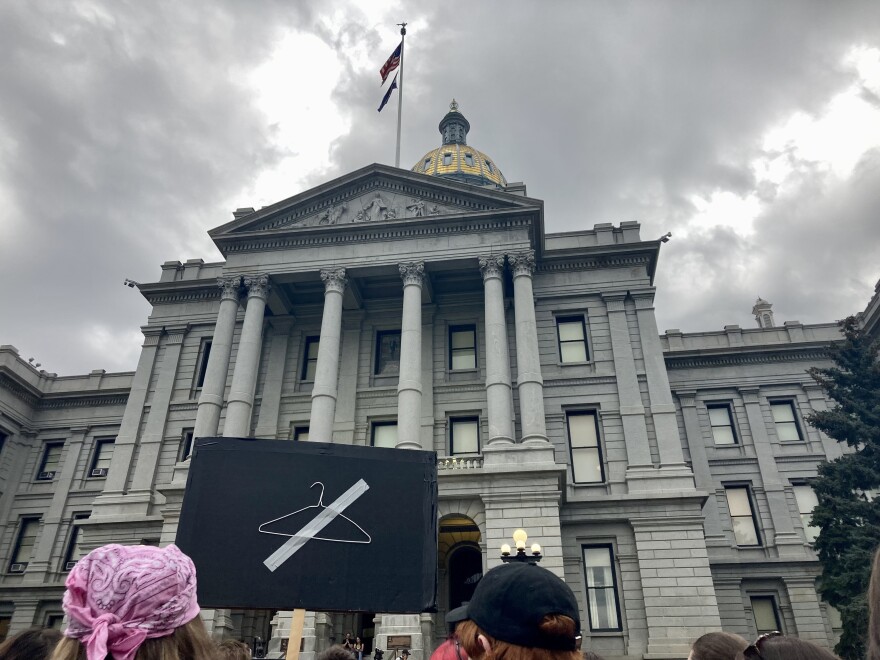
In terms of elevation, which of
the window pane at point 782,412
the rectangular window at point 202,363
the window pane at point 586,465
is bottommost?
the window pane at point 586,465

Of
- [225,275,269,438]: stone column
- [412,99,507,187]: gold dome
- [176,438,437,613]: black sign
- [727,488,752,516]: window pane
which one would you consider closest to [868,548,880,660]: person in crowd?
[176,438,437,613]: black sign

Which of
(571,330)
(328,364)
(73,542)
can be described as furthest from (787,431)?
(73,542)

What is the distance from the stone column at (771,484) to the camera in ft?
102

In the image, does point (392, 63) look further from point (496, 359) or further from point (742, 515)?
point (742, 515)

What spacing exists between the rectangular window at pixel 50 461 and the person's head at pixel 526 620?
42315 mm

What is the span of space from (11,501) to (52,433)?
421 centimetres

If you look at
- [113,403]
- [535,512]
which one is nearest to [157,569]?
[535,512]

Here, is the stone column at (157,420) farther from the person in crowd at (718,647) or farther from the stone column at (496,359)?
the person in crowd at (718,647)

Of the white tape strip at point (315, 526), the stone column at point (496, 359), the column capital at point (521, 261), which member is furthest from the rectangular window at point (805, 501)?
the white tape strip at point (315, 526)

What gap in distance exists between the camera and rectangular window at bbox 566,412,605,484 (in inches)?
1030

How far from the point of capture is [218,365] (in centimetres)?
2773

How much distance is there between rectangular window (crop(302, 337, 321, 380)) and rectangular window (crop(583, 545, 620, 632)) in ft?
47.2

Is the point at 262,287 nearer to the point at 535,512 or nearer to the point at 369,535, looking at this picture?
the point at 535,512

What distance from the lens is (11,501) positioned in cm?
3728
